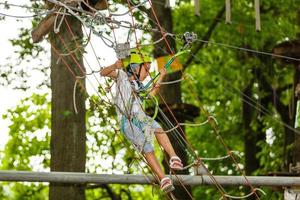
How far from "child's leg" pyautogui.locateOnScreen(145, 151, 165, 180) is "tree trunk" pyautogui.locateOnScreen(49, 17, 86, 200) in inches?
95.4

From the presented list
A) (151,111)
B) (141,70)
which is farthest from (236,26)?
(141,70)

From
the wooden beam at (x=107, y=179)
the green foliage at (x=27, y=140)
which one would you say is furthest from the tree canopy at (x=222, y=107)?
the wooden beam at (x=107, y=179)

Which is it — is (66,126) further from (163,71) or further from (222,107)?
(222,107)

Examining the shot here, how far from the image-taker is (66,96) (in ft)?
28.6

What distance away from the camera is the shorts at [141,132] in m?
5.95

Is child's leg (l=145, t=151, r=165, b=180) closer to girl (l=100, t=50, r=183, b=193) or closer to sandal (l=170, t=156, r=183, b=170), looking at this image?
girl (l=100, t=50, r=183, b=193)

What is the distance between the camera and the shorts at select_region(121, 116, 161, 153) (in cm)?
595

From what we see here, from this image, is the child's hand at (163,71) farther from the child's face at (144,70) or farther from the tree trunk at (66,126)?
the tree trunk at (66,126)

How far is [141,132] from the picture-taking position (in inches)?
237

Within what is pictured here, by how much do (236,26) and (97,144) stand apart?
349cm

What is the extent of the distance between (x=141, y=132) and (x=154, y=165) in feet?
0.95

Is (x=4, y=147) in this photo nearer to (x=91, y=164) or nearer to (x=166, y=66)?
(x=91, y=164)

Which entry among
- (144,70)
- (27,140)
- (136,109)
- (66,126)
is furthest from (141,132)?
(27,140)

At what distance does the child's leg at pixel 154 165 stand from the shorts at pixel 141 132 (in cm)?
4
